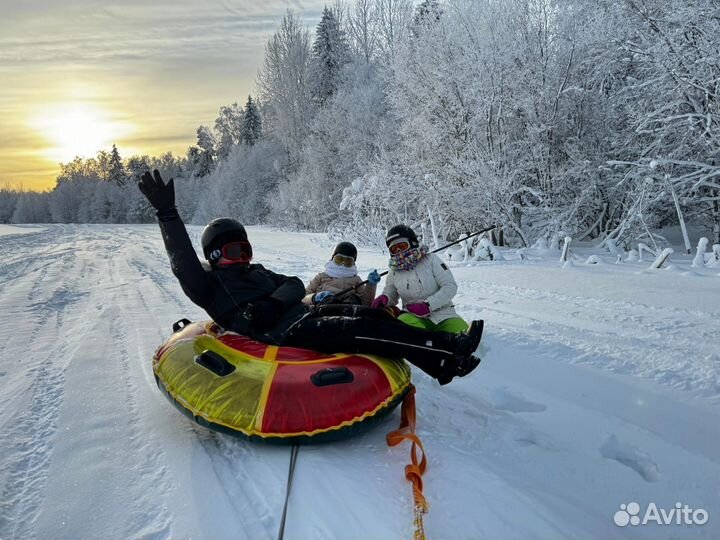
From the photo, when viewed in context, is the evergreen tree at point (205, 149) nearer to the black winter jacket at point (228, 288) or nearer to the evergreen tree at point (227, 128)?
the evergreen tree at point (227, 128)

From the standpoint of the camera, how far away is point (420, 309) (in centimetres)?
407

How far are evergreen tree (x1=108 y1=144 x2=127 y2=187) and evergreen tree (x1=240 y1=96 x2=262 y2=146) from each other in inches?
1231

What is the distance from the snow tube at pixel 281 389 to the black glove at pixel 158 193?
102 centimetres

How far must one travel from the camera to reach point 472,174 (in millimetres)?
13062

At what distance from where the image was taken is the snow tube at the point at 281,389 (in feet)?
8.88

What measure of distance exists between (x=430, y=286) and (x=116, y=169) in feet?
243

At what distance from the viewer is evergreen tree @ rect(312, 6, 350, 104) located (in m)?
31.9

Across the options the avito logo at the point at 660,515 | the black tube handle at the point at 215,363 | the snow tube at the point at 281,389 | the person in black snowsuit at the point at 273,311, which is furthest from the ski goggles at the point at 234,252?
the avito logo at the point at 660,515

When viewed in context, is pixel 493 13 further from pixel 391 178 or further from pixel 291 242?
pixel 291 242

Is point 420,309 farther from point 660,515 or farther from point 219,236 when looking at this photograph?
point 660,515

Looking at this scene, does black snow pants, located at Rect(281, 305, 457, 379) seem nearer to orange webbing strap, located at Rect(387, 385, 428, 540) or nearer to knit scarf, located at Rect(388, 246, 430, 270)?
orange webbing strap, located at Rect(387, 385, 428, 540)

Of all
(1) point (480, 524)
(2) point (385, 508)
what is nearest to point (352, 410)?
(2) point (385, 508)

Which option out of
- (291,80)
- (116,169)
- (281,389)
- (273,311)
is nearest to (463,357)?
(281,389)

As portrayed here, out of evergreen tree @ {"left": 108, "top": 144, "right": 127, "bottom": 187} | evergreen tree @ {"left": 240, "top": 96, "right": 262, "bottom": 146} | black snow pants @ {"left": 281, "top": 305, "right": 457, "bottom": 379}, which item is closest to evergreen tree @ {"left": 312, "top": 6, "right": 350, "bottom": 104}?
evergreen tree @ {"left": 240, "top": 96, "right": 262, "bottom": 146}
